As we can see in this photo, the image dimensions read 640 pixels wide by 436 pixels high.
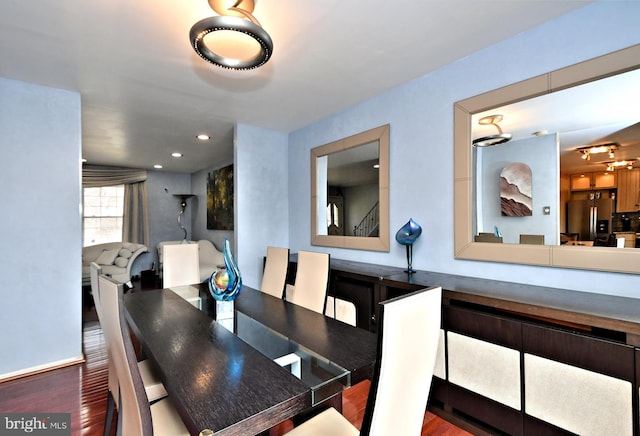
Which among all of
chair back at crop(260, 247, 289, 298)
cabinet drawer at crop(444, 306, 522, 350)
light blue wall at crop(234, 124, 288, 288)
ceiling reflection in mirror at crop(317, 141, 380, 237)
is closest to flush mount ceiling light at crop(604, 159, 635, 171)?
cabinet drawer at crop(444, 306, 522, 350)

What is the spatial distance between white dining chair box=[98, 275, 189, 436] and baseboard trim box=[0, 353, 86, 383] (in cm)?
218

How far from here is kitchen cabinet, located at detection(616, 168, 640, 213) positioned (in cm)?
155

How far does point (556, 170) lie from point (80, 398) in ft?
11.9

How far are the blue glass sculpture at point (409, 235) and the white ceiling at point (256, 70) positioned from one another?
1272 millimetres

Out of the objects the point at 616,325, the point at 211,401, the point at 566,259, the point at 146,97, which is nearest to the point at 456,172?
the point at 566,259

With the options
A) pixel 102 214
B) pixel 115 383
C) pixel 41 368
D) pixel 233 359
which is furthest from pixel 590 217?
pixel 102 214

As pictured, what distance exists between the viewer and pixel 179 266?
8.99ft

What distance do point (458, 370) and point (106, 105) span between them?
156 inches

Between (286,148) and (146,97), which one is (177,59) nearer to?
(146,97)

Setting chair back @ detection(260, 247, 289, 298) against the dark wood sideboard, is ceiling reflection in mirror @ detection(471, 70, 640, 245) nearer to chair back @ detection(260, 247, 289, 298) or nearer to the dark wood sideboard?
the dark wood sideboard

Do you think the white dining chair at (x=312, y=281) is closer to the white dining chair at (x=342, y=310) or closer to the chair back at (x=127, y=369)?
the white dining chair at (x=342, y=310)

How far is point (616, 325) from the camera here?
4.01ft

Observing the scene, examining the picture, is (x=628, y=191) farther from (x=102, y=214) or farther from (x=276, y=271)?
(x=102, y=214)

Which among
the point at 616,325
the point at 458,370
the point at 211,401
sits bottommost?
the point at 458,370
